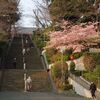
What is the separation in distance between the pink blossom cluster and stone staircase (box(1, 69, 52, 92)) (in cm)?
382

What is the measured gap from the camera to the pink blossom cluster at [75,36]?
49062 millimetres

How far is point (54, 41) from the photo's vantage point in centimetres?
5122

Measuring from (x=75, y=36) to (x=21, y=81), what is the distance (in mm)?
8347

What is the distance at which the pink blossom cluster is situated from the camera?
4906 cm

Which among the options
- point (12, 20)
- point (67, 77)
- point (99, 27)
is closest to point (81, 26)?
point (99, 27)

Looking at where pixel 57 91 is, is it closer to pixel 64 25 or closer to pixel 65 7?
pixel 65 7

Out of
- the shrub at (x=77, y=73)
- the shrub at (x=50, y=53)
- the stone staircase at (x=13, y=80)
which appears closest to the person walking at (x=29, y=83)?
the stone staircase at (x=13, y=80)

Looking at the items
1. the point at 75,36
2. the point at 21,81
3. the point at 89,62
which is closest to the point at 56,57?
the point at 75,36

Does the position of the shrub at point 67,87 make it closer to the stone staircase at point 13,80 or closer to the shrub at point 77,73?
the shrub at point 77,73

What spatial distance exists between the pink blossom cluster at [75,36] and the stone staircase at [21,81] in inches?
150

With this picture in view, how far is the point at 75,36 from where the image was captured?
160 feet

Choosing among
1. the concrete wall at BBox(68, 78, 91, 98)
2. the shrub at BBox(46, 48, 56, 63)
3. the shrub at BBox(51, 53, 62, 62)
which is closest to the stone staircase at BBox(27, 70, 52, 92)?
the concrete wall at BBox(68, 78, 91, 98)

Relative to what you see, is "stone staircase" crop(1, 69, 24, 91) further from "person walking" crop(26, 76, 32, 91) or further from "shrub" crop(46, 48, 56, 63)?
"shrub" crop(46, 48, 56, 63)

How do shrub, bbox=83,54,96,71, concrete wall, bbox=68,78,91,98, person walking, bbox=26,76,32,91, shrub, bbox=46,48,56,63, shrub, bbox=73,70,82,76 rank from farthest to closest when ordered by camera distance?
shrub, bbox=46,48,56,63 → shrub, bbox=83,54,96,71 → shrub, bbox=73,70,82,76 → person walking, bbox=26,76,32,91 → concrete wall, bbox=68,78,91,98
